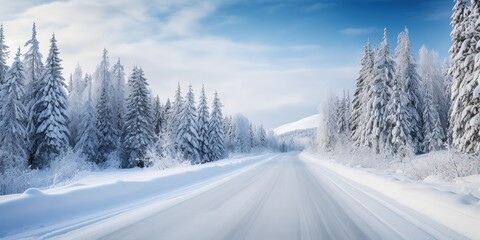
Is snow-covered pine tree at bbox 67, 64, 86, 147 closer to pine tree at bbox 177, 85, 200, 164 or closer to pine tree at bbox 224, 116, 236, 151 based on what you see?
pine tree at bbox 177, 85, 200, 164

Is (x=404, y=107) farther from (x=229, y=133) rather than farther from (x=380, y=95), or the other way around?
(x=229, y=133)

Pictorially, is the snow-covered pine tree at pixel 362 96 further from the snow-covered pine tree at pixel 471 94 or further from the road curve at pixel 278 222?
the road curve at pixel 278 222

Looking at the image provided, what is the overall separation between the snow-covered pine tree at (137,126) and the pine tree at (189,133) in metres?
4.37

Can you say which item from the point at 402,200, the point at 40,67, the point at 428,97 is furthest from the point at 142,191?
the point at 428,97

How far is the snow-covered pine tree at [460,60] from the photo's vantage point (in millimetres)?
17125

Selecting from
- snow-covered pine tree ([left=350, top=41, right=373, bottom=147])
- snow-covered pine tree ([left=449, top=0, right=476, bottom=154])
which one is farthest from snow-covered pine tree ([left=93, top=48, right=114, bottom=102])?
snow-covered pine tree ([left=449, top=0, right=476, bottom=154])

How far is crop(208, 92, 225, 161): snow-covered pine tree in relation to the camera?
50906mm

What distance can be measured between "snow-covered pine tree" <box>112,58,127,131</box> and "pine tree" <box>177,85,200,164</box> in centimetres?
825

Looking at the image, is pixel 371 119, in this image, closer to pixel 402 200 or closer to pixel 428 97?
pixel 428 97

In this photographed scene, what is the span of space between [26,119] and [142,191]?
28.1 meters

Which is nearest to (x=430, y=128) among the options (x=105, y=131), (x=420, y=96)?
(x=420, y=96)

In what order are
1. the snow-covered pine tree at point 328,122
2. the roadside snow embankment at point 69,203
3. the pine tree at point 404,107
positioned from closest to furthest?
1. the roadside snow embankment at point 69,203
2. the pine tree at point 404,107
3. the snow-covered pine tree at point 328,122

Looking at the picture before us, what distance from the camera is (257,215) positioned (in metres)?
6.73

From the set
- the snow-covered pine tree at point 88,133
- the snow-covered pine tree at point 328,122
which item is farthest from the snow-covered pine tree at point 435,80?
the snow-covered pine tree at point 88,133
